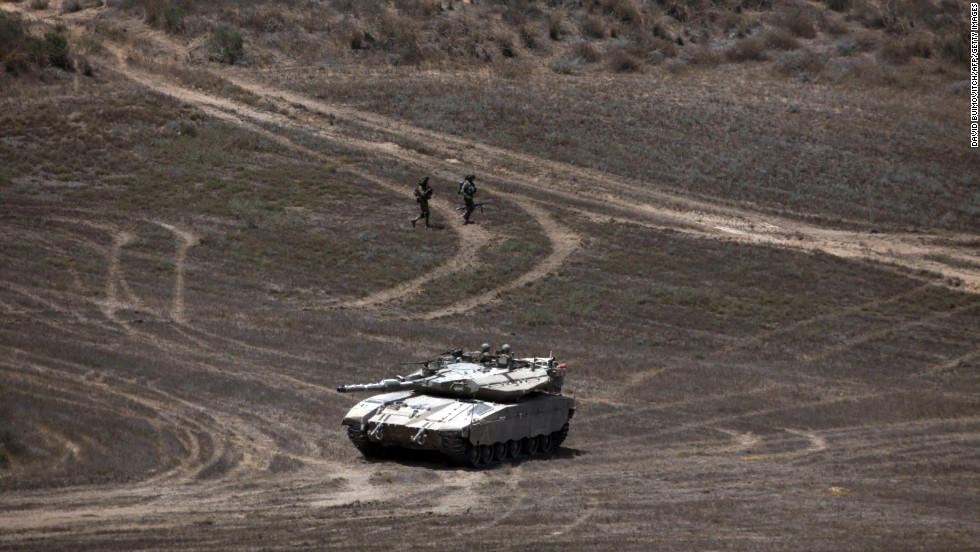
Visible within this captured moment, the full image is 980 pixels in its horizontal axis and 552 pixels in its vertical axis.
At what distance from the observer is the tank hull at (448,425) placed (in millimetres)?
23938

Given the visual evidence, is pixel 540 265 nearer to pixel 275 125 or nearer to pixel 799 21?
pixel 275 125

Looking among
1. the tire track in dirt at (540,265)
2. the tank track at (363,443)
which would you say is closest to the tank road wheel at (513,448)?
the tank track at (363,443)

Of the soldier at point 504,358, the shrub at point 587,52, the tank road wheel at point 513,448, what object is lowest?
the tank road wheel at point 513,448

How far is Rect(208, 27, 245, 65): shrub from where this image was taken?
196 ft

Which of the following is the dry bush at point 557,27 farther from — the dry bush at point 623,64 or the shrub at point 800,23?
the shrub at point 800,23

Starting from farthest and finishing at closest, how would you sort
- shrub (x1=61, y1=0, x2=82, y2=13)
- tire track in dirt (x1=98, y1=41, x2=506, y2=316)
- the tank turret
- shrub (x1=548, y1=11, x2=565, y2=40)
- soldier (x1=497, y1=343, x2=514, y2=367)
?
1. shrub (x1=548, y1=11, x2=565, y2=40)
2. shrub (x1=61, y1=0, x2=82, y2=13)
3. tire track in dirt (x1=98, y1=41, x2=506, y2=316)
4. soldier (x1=497, y1=343, x2=514, y2=367)
5. the tank turret

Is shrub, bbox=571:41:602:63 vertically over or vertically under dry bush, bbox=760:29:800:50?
under

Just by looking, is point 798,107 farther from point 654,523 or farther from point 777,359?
point 654,523

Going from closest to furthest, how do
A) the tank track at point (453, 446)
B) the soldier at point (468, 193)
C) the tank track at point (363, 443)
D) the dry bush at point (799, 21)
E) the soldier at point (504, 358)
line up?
the tank track at point (453, 446)
the tank track at point (363, 443)
the soldier at point (504, 358)
the soldier at point (468, 193)
the dry bush at point (799, 21)

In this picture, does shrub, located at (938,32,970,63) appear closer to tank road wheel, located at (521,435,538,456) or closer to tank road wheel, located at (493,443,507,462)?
tank road wheel, located at (521,435,538,456)

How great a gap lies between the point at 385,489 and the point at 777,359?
1828cm

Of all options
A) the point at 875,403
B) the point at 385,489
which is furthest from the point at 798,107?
the point at 385,489

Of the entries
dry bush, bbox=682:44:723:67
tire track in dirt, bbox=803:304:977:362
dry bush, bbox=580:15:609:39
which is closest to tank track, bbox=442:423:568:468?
tire track in dirt, bbox=803:304:977:362

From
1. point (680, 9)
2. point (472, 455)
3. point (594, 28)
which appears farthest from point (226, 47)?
point (472, 455)
